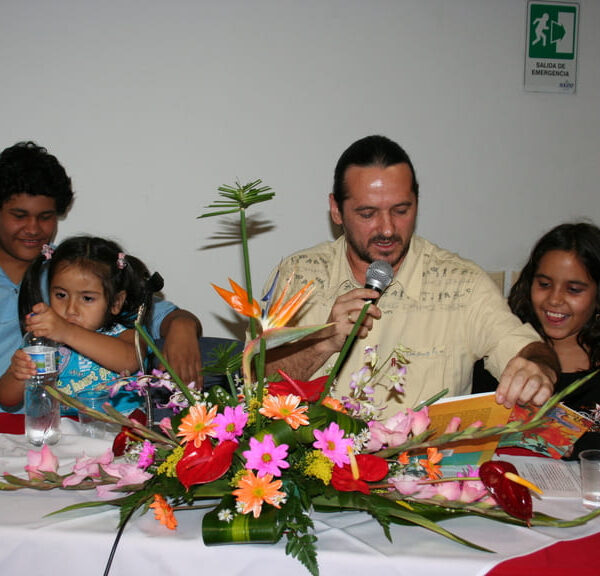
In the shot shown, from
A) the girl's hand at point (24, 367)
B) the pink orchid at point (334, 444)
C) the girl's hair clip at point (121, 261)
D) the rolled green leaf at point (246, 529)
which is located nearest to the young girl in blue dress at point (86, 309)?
Answer: the girl's hair clip at point (121, 261)

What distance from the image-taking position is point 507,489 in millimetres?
1054

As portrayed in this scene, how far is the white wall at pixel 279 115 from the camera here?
2832 mm

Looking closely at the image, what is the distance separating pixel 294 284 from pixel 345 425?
3.89 ft

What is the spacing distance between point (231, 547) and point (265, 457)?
19 cm

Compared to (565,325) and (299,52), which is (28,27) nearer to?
(299,52)

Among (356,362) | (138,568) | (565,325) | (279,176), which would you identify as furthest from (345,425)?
(279,176)

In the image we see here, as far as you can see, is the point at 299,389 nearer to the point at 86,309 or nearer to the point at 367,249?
the point at 367,249

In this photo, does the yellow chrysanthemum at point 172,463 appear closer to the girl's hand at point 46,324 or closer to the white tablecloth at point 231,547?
the white tablecloth at point 231,547

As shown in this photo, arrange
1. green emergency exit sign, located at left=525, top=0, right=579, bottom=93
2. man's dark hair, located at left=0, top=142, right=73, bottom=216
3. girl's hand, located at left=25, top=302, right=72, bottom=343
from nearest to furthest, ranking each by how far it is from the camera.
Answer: girl's hand, located at left=25, top=302, right=72, bottom=343 → man's dark hair, located at left=0, top=142, right=73, bottom=216 → green emergency exit sign, located at left=525, top=0, right=579, bottom=93

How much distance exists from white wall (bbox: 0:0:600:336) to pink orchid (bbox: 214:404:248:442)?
79.6 inches

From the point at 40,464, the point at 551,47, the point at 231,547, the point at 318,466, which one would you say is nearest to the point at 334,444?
the point at 318,466

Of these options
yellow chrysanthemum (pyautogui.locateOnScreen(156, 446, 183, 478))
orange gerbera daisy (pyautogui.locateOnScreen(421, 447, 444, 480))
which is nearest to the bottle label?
yellow chrysanthemum (pyautogui.locateOnScreen(156, 446, 183, 478))

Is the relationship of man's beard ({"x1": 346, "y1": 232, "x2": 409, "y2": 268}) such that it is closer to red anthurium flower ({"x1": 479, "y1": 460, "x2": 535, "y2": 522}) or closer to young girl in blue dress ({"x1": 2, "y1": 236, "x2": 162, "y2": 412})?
young girl in blue dress ({"x1": 2, "y1": 236, "x2": 162, "y2": 412})

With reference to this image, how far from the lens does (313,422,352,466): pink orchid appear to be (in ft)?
3.52
